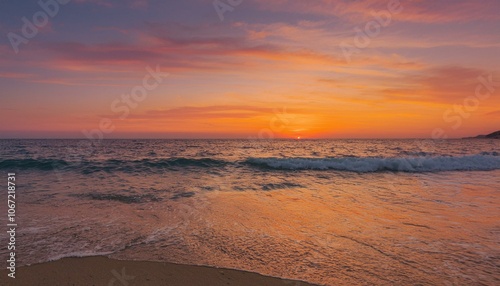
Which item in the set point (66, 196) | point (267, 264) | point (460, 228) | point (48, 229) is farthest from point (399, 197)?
point (66, 196)

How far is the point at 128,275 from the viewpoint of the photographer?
15.0ft

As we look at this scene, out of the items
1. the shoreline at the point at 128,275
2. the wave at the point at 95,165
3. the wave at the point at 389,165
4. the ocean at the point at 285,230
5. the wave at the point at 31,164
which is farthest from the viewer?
the wave at the point at 389,165

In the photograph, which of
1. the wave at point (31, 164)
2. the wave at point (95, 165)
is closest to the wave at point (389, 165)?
the wave at point (95, 165)

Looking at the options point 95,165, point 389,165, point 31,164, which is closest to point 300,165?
point 389,165

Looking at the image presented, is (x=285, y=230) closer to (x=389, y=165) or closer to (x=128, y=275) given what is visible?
(x=128, y=275)

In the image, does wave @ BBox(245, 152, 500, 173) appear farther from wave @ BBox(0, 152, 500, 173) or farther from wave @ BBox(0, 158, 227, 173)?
wave @ BBox(0, 158, 227, 173)

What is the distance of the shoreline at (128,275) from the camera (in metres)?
4.39

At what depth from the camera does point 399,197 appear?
11070mm

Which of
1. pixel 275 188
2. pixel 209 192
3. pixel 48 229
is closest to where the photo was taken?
pixel 48 229

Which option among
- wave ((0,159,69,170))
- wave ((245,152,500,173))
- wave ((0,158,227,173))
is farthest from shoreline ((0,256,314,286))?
wave ((0,159,69,170))

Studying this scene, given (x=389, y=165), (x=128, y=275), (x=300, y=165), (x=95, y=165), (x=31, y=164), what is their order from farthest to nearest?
(x=300, y=165), (x=389, y=165), (x=31, y=164), (x=95, y=165), (x=128, y=275)

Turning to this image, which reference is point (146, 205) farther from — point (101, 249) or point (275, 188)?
point (275, 188)

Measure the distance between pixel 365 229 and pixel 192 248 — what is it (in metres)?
3.99

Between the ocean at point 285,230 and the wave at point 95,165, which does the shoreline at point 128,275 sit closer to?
the ocean at point 285,230
